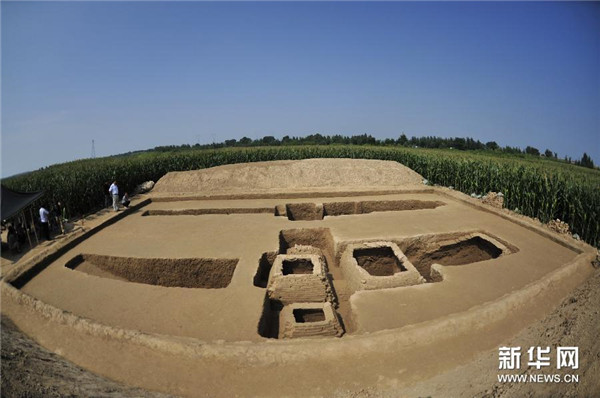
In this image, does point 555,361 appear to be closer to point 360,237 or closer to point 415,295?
point 415,295

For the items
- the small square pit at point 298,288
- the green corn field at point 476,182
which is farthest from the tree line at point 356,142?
the small square pit at point 298,288

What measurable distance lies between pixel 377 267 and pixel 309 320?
3.03m

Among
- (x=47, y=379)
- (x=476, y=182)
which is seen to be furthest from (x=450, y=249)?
(x=47, y=379)

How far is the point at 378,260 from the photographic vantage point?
8.90 m

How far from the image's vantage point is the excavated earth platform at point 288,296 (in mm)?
4777

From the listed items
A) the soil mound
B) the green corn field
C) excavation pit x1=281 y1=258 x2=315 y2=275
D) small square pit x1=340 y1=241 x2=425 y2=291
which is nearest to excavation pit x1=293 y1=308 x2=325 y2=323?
small square pit x1=340 y1=241 x2=425 y2=291

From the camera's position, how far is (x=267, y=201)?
1433cm

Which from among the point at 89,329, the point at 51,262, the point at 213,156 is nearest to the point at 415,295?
the point at 89,329

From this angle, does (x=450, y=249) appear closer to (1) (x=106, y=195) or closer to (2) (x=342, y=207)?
(2) (x=342, y=207)

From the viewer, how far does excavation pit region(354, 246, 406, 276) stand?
8.80m

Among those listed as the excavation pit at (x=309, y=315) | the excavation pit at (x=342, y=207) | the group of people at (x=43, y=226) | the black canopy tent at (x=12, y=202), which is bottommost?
the excavation pit at (x=309, y=315)

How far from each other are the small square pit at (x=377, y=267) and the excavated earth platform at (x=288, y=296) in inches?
1.3

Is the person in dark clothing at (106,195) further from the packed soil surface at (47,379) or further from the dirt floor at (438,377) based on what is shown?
the packed soil surface at (47,379)

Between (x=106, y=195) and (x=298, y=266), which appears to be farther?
(x=106, y=195)
